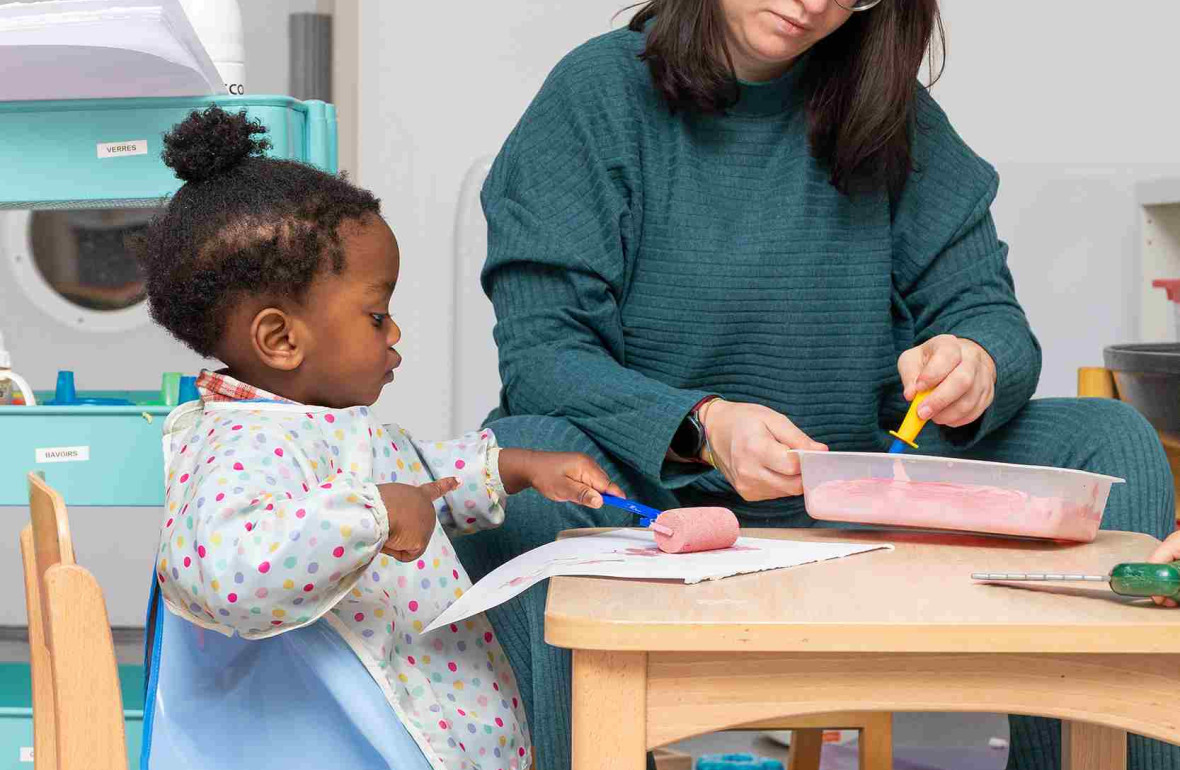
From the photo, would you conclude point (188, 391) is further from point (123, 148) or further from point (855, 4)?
point (855, 4)

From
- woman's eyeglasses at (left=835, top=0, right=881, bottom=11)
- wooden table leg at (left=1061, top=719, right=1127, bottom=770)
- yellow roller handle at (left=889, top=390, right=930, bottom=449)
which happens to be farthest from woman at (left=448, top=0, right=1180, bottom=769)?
wooden table leg at (left=1061, top=719, right=1127, bottom=770)

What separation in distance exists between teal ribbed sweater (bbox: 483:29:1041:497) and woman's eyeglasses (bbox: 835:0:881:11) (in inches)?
5.1

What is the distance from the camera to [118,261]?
9.84ft

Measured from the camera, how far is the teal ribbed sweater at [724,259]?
1.35 metres

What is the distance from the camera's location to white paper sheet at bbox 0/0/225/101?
4.00 ft

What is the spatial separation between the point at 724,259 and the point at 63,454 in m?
0.68

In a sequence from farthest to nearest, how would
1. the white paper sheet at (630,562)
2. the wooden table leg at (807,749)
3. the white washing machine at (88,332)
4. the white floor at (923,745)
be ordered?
the white washing machine at (88,332) < the white floor at (923,745) < the wooden table leg at (807,749) < the white paper sheet at (630,562)

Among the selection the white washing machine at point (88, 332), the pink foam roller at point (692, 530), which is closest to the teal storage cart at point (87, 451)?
the pink foam roller at point (692, 530)

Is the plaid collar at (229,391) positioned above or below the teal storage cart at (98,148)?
below

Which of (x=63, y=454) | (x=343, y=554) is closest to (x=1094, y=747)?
(x=343, y=554)

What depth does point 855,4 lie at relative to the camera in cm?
134

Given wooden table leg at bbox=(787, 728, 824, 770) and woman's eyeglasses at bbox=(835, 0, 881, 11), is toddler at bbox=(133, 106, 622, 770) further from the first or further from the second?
wooden table leg at bbox=(787, 728, 824, 770)

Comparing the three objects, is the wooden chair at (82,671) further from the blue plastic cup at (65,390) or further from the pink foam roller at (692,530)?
the blue plastic cup at (65,390)

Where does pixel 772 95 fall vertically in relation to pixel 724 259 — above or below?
above
